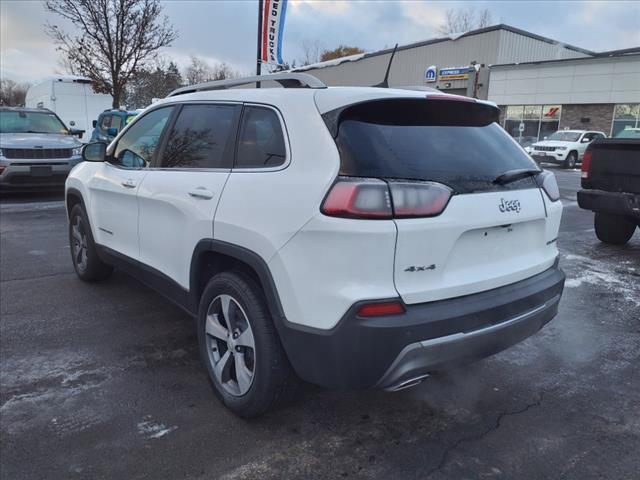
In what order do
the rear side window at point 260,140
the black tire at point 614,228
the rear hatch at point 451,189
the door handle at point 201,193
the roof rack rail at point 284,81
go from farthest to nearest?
the black tire at point 614,228 → the door handle at point 201,193 → the roof rack rail at point 284,81 → the rear side window at point 260,140 → the rear hatch at point 451,189

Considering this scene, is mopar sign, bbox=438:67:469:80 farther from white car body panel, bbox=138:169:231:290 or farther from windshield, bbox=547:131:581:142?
white car body panel, bbox=138:169:231:290

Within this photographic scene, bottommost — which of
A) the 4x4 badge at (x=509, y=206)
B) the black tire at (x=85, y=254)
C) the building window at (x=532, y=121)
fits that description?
the black tire at (x=85, y=254)

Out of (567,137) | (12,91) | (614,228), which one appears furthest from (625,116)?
(12,91)

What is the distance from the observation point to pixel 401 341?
2264mm

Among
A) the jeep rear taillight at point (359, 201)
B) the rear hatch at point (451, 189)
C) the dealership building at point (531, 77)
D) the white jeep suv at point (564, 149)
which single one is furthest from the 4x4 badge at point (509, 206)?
the dealership building at point (531, 77)

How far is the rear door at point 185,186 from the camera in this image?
3018 mm

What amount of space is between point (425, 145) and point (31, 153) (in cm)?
982

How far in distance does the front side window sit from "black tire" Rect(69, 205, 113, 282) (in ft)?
2.98

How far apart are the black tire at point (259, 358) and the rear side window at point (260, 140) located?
617 mm

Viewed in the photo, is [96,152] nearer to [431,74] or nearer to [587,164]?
[587,164]

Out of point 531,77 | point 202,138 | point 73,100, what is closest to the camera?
point 202,138

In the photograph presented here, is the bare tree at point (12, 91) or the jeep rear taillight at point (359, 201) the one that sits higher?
the bare tree at point (12, 91)

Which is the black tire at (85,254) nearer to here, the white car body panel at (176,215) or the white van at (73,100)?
the white car body panel at (176,215)

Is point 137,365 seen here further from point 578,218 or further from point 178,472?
point 578,218
